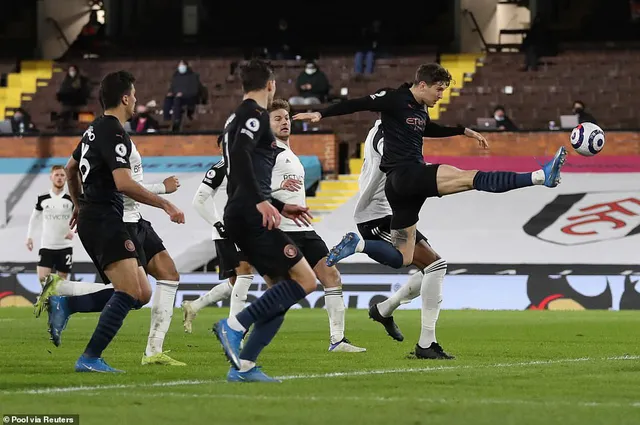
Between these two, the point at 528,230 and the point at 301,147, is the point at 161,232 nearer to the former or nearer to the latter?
the point at 301,147

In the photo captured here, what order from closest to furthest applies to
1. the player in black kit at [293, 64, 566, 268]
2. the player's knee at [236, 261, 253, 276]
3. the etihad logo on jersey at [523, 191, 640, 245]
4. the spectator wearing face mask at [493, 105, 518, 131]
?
the player in black kit at [293, 64, 566, 268] → the player's knee at [236, 261, 253, 276] → the etihad logo on jersey at [523, 191, 640, 245] → the spectator wearing face mask at [493, 105, 518, 131]

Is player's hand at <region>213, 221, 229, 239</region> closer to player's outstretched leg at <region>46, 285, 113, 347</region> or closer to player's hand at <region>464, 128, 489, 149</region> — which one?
player's hand at <region>464, 128, 489, 149</region>

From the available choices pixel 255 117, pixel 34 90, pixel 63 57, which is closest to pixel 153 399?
pixel 255 117

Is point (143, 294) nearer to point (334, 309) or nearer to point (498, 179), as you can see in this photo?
point (498, 179)

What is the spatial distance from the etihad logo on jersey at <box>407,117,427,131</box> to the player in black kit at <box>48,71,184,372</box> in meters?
2.53

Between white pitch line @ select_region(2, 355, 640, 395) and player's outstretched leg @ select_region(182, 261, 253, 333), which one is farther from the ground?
white pitch line @ select_region(2, 355, 640, 395)

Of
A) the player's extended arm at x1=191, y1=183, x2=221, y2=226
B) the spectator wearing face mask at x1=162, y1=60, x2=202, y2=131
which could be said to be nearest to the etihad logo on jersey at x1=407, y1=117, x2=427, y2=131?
the player's extended arm at x1=191, y1=183, x2=221, y2=226

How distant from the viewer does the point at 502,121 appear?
1087 inches

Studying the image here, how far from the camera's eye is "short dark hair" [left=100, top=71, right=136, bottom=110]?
31.8 ft

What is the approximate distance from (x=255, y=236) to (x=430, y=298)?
328cm

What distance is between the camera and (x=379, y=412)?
702 cm

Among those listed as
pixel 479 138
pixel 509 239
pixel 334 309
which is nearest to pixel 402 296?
pixel 334 309

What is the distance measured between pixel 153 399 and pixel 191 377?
1.59m

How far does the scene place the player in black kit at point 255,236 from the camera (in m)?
8.34
